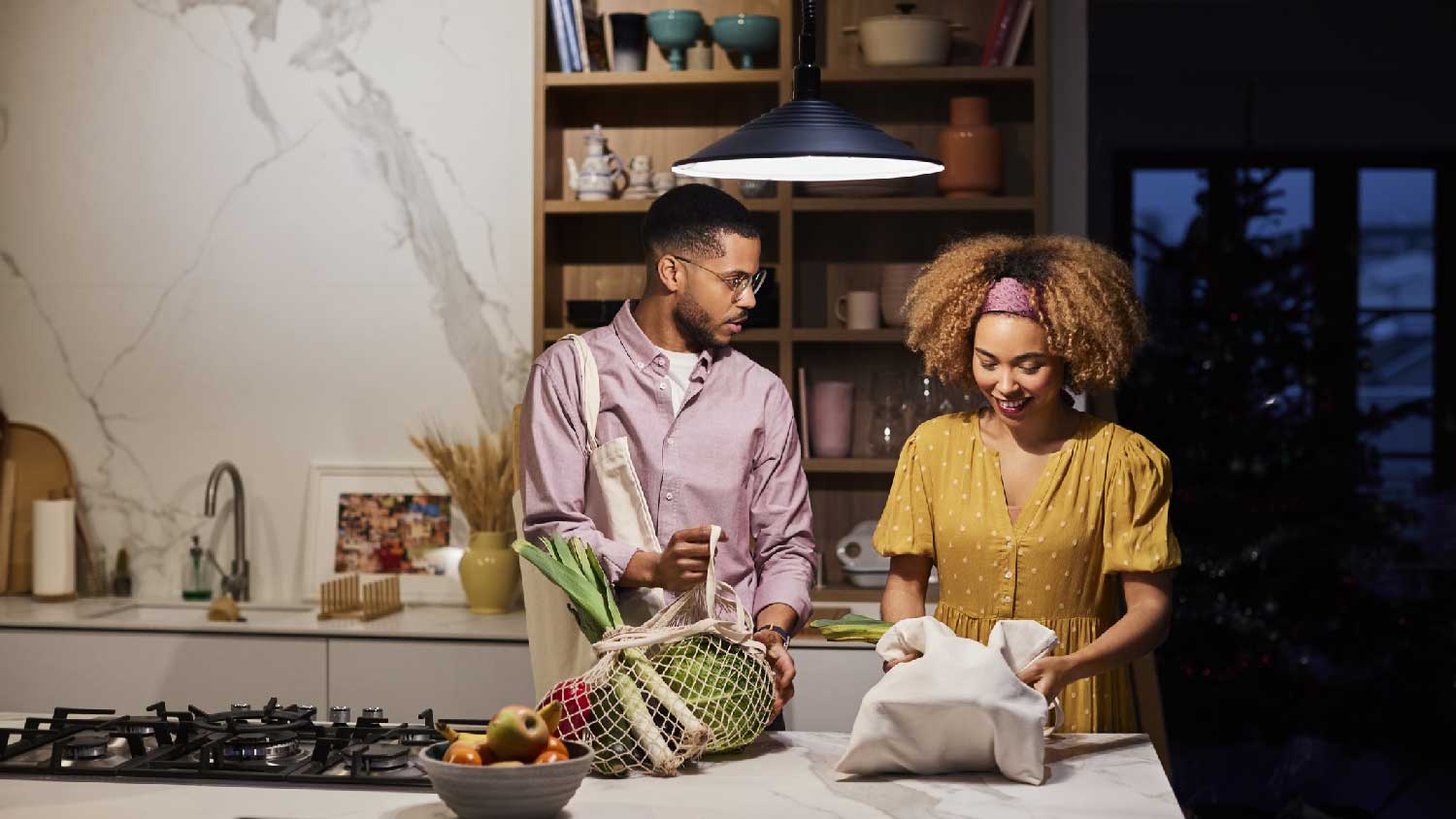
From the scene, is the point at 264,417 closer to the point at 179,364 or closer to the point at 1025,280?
the point at 179,364

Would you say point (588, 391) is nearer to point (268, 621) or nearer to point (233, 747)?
point (233, 747)

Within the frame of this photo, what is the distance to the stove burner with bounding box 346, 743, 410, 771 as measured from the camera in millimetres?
1868

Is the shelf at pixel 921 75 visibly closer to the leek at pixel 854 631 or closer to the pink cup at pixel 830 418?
the pink cup at pixel 830 418

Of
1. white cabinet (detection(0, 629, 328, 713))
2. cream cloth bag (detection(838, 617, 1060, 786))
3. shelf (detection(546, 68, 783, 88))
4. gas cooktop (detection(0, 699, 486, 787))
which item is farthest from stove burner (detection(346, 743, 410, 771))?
shelf (detection(546, 68, 783, 88))

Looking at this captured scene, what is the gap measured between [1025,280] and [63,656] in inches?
107

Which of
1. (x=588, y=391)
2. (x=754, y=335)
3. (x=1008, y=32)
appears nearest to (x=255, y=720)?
(x=588, y=391)

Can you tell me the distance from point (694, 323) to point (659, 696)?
35.7 inches

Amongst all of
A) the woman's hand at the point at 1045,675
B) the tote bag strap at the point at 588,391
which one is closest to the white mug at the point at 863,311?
the tote bag strap at the point at 588,391

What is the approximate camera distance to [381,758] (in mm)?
1882

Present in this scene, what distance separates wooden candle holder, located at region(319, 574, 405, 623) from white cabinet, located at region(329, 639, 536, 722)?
21cm

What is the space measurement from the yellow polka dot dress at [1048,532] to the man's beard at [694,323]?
0.44m

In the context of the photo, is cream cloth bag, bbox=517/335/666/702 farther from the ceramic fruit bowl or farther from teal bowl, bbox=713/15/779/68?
teal bowl, bbox=713/15/779/68

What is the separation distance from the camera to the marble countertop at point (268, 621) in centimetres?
362

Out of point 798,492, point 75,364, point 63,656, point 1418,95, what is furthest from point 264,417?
point 1418,95
